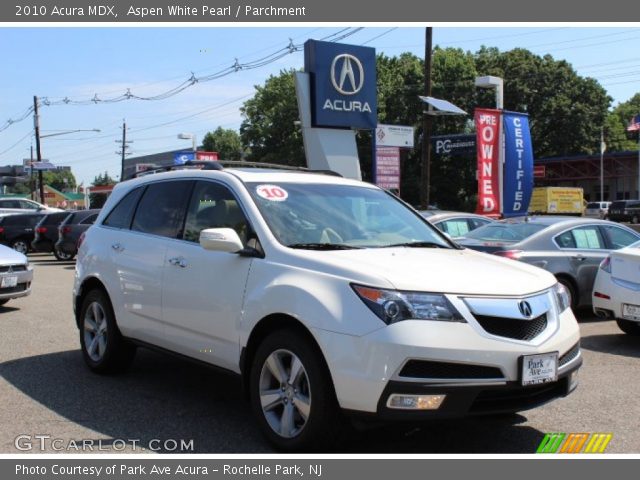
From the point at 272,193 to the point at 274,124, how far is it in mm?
56687

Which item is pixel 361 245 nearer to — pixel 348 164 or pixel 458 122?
pixel 348 164

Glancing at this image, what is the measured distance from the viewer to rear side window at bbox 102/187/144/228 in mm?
6457

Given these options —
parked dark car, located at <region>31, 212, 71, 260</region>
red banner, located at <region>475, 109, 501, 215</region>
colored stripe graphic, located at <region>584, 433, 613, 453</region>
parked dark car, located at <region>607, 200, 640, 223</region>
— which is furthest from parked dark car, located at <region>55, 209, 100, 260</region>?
parked dark car, located at <region>607, 200, 640, 223</region>

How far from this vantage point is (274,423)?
4406mm

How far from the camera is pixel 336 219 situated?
5129 millimetres

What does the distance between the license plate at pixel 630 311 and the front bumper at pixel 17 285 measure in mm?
8656

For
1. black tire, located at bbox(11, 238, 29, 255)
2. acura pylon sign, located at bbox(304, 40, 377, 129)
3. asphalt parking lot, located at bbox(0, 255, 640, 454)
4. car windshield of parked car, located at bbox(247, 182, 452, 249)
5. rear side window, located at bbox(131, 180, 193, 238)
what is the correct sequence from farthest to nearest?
black tire, located at bbox(11, 238, 29, 255), acura pylon sign, located at bbox(304, 40, 377, 129), rear side window, located at bbox(131, 180, 193, 238), car windshield of parked car, located at bbox(247, 182, 452, 249), asphalt parking lot, located at bbox(0, 255, 640, 454)

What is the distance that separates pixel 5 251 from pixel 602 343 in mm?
9141

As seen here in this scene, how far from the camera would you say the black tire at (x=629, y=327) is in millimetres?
8406

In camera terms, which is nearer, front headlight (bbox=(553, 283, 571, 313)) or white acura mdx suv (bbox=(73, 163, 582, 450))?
white acura mdx suv (bbox=(73, 163, 582, 450))

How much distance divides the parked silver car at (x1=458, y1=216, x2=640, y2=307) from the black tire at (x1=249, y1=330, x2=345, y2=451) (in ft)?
19.3

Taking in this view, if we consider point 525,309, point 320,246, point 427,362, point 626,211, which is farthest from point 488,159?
point 626,211

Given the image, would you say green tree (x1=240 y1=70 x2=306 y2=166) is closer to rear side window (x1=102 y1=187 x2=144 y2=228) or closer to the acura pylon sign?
the acura pylon sign

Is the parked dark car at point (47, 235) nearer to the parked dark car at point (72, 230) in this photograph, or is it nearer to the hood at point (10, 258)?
the parked dark car at point (72, 230)
